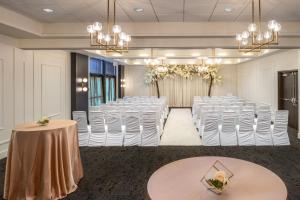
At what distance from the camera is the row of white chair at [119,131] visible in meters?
7.00

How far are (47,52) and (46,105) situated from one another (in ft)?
5.78

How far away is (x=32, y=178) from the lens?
12.3 feet

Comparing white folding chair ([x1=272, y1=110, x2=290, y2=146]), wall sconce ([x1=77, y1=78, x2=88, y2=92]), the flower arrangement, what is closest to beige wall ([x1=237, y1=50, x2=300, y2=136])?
white folding chair ([x1=272, y1=110, x2=290, y2=146])

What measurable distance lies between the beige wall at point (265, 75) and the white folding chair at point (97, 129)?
21.6 ft

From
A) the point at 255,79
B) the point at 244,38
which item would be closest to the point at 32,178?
the point at 244,38

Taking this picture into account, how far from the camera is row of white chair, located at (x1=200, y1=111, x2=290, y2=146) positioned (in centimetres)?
695

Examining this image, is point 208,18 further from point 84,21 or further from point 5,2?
point 5,2

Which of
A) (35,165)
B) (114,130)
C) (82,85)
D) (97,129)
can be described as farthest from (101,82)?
(35,165)

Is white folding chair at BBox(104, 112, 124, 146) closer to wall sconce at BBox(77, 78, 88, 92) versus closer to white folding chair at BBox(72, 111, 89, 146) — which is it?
white folding chair at BBox(72, 111, 89, 146)

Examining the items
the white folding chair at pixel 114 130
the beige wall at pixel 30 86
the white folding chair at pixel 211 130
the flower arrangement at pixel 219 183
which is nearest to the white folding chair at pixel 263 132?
the white folding chair at pixel 211 130

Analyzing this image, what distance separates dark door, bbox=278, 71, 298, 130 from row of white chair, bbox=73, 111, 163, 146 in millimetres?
5970

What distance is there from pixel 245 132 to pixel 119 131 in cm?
347

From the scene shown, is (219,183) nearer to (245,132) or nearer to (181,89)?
(245,132)

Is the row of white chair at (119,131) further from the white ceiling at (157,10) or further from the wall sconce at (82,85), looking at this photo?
the wall sconce at (82,85)
